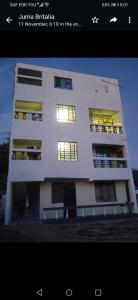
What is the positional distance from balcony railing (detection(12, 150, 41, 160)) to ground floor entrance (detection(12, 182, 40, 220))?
4.13ft

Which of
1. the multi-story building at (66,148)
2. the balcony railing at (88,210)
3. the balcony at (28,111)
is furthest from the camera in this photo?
the balcony at (28,111)

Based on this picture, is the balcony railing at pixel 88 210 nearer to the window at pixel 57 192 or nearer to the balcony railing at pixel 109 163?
the window at pixel 57 192

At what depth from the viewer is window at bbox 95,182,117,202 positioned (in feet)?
35.5

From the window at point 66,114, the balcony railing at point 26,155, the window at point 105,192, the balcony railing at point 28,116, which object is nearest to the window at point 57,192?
the balcony railing at point 26,155

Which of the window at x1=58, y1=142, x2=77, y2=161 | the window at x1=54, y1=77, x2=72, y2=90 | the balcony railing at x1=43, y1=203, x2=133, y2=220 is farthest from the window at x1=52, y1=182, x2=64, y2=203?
the window at x1=54, y1=77, x2=72, y2=90

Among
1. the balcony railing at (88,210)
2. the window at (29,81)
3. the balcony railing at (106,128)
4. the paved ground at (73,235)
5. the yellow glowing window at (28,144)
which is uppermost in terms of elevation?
the window at (29,81)

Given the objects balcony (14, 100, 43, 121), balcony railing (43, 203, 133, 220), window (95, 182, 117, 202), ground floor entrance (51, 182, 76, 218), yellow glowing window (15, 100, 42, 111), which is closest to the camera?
balcony railing (43, 203, 133, 220)

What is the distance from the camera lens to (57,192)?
394 inches

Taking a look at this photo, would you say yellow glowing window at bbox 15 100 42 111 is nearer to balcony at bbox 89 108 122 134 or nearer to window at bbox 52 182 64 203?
balcony at bbox 89 108 122 134

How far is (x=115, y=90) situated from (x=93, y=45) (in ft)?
36.2

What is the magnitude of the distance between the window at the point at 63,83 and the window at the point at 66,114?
4.28 feet

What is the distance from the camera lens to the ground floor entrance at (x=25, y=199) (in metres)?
10.1

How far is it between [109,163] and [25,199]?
5.00m

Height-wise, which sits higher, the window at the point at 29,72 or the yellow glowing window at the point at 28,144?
the window at the point at 29,72
